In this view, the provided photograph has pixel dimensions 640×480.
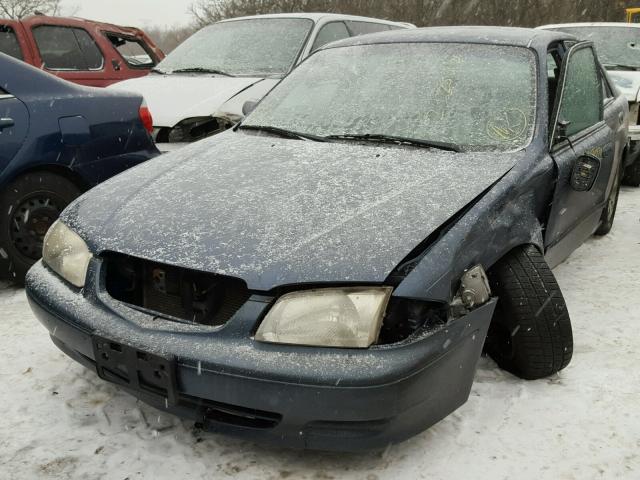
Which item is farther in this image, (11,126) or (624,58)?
(624,58)

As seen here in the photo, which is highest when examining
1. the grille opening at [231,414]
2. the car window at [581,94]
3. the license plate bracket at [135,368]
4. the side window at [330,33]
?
the side window at [330,33]

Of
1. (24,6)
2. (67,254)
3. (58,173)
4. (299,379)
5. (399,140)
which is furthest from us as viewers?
→ (24,6)

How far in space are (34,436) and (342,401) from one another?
1223 mm

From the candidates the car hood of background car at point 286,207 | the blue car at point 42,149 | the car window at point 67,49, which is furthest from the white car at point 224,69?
the car hood of background car at point 286,207

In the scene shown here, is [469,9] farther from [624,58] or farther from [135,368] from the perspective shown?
[135,368]

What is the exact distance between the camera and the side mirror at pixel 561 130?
2.93m

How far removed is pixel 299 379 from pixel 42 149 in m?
2.55

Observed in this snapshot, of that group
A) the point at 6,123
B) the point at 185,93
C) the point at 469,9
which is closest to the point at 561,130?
the point at 6,123

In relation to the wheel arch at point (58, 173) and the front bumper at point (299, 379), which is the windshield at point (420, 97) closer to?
the front bumper at point (299, 379)

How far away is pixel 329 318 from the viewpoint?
6.38ft

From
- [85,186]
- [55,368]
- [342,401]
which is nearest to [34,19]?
[85,186]

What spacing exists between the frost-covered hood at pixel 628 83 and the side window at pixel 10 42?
252 inches

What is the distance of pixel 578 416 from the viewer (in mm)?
2455

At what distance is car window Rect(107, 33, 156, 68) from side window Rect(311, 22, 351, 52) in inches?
128
